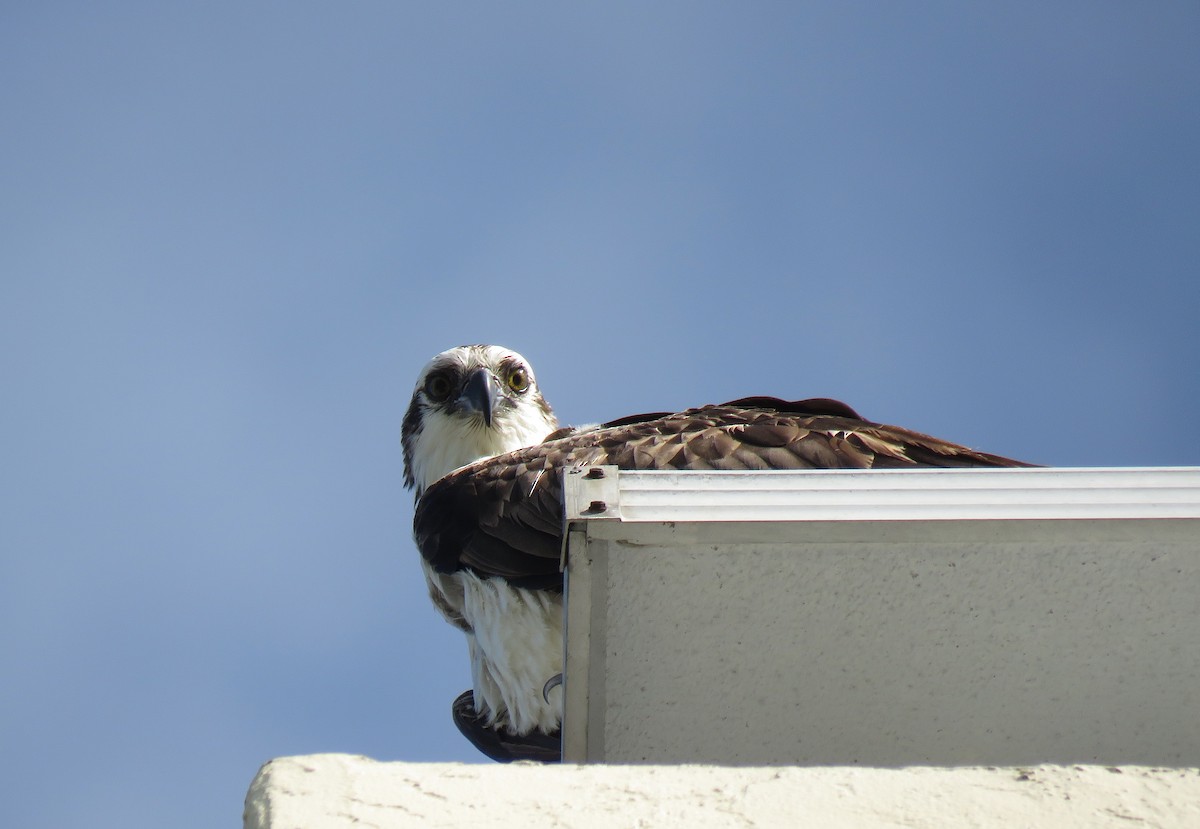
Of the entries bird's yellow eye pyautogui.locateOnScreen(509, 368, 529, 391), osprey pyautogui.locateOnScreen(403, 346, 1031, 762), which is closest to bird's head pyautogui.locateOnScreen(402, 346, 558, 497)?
bird's yellow eye pyautogui.locateOnScreen(509, 368, 529, 391)

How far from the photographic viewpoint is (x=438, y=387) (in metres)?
7.30

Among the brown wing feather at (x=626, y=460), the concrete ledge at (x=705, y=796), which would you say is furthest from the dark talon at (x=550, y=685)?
the concrete ledge at (x=705, y=796)

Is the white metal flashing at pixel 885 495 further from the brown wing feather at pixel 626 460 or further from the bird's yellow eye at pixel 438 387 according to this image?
the bird's yellow eye at pixel 438 387

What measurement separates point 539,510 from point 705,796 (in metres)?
2.94

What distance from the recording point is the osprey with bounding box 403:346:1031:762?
470cm

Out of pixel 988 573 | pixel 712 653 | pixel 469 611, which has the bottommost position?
pixel 469 611

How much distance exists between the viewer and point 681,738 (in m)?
2.78

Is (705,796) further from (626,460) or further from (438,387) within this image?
(438,387)

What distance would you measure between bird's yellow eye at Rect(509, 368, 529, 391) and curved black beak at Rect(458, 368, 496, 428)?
31 centimetres

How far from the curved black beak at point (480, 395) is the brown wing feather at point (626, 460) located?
1.41 metres

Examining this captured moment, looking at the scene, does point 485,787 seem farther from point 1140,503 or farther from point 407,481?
point 407,481

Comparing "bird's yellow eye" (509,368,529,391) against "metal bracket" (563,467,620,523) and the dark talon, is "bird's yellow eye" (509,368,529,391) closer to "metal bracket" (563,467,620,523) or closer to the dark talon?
the dark talon

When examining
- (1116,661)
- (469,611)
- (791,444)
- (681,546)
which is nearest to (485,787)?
(681,546)

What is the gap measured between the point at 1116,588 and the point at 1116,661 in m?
0.14
